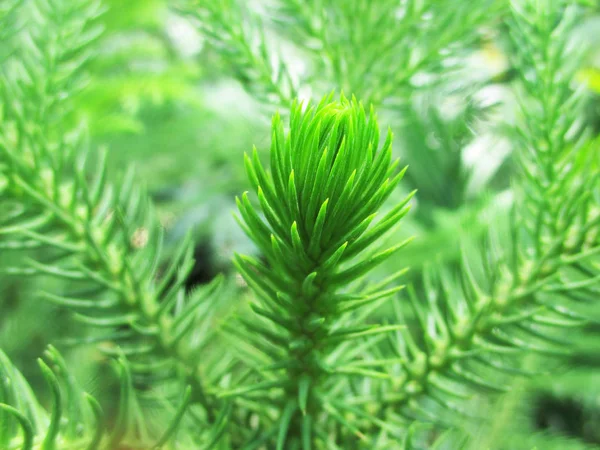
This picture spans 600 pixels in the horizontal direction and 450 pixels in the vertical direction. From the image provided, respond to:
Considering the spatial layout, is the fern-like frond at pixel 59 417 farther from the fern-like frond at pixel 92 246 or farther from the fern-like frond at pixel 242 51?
the fern-like frond at pixel 242 51

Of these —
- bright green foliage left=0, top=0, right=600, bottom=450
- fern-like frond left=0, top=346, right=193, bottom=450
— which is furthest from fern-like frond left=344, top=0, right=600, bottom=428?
fern-like frond left=0, top=346, right=193, bottom=450

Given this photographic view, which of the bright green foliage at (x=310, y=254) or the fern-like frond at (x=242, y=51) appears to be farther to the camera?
the fern-like frond at (x=242, y=51)

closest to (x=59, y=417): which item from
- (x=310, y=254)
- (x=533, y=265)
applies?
(x=310, y=254)

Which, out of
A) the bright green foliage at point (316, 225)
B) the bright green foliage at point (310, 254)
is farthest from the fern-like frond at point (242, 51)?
the bright green foliage at point (316, 225)

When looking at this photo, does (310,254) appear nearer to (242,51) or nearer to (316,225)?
(316,225)

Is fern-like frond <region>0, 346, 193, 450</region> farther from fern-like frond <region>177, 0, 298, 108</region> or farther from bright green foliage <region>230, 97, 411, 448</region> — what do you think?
fern-like frond <region>177, 0, 298, 108</region>

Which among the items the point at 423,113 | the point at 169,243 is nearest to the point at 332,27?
the point at 423,113

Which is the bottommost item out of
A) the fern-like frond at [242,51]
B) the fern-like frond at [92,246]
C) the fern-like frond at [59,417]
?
the fern-like frond at [59,417]

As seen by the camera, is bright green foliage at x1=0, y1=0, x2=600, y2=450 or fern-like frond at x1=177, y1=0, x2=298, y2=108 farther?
fern-like frond at x1=177, y1=0, x2=298, y2=108

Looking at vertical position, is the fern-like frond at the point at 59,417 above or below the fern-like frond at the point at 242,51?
below
